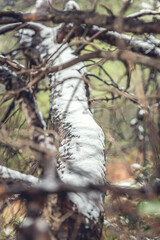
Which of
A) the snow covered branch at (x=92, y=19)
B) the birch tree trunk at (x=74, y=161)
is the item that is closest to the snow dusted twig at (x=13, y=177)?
the birch tree trunk at (x=74, y=161)

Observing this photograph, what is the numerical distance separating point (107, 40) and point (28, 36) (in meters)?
0.79

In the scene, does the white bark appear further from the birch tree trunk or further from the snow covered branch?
the snow covered branch

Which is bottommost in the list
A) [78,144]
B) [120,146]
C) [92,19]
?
[120,146]

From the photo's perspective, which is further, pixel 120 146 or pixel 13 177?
pixel 120 146

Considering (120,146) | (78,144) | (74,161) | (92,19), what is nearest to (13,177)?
(74,161)

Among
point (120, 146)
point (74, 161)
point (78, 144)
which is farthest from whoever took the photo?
point (120, 146)

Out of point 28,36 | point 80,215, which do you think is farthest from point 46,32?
point 80,215

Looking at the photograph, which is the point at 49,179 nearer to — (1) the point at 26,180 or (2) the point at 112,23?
(1) the point at 26,180

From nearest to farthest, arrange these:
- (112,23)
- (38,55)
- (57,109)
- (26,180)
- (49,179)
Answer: (49,179) → (26,180) → (112,23) → (57,109) → (38,55)

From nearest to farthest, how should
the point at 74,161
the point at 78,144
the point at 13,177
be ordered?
the point at 13,177
the point at 74,161
the point at 78,144

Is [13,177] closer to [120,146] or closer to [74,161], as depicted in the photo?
[74,161]

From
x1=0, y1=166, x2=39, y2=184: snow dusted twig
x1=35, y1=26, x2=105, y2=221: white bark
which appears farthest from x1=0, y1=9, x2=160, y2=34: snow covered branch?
x1=0, y1=166, x2=39, y2=184: snow dusted twig

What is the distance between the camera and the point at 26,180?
1199 mm

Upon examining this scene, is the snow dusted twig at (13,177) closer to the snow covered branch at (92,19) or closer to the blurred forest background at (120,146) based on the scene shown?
the blurred forest background at (120,146)
